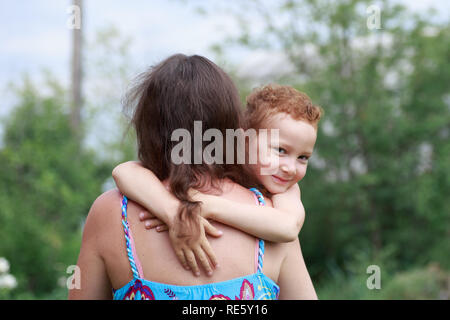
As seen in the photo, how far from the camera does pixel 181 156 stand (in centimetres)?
166

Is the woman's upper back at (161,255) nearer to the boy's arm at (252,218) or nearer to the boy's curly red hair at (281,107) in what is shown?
the boy's arm at (252,218)

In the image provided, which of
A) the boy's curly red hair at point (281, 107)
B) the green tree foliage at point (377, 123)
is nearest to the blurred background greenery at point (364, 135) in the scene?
the green tree foliage at point (377, 123)

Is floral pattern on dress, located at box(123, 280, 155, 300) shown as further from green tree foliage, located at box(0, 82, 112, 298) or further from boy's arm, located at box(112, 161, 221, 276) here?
green tree foliage, located at box(0, 82, 112, 298)

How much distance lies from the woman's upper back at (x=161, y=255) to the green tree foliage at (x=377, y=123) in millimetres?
5059

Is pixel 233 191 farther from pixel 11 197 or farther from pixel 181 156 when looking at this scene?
pixel 11 197

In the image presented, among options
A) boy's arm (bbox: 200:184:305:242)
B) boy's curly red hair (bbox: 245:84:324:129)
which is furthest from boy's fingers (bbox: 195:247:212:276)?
boy's curly red hair (bbox: 245:84:324:129)

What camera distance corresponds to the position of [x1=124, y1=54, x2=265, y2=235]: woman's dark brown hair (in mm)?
1640

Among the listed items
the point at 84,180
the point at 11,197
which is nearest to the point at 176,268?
the point at 11,197

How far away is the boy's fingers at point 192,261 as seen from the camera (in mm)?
1540

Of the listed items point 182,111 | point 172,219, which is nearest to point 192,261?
point 172,219

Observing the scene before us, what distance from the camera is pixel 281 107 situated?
81.4 inches

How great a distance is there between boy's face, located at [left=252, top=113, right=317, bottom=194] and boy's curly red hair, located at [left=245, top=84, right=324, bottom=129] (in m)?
0.03
